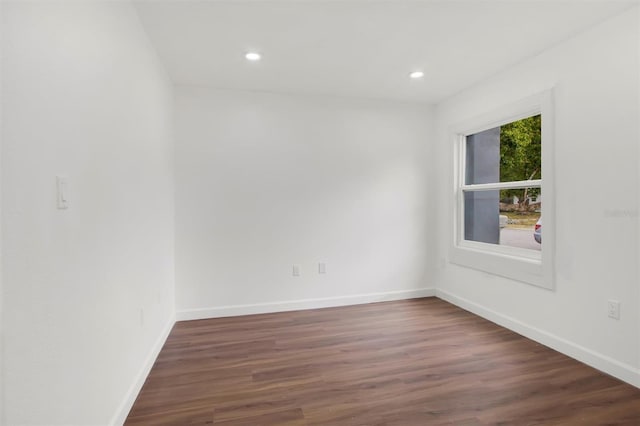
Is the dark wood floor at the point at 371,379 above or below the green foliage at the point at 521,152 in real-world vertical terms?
below

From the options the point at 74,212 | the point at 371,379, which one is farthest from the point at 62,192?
Answer: the point at 371,379

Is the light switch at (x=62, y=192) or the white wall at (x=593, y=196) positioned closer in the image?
the light switch at (x=62, y=192)

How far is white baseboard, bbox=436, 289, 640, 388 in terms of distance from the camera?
2.13 metres

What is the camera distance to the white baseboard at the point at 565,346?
2.13 meters

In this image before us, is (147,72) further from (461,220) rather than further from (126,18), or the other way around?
(461,220)

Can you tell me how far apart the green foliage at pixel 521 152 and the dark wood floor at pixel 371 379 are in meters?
1.40

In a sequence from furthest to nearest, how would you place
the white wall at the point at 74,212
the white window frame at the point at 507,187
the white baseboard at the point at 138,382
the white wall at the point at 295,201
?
the white wall at the point at 295,201
the white window frame at the point at 507,187
the white baseboard at the point at 138,382
the white wall at the point at 74,212

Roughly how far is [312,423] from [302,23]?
7.97 ft

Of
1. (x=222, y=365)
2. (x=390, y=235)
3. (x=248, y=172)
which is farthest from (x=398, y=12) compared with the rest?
(x=222, y=365)

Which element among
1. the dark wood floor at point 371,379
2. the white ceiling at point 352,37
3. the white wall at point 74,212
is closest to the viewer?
the white wall at point 74,212

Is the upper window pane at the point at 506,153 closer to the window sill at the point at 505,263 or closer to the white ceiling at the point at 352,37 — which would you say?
the white ceiling at the point at 352,37

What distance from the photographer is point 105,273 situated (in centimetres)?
153

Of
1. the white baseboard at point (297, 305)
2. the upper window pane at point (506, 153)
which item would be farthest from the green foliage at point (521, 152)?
the white baseboard at point (297, 305)

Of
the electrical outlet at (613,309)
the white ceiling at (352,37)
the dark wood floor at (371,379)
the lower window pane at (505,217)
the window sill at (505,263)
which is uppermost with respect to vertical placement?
the white ceiling at (352,37)
